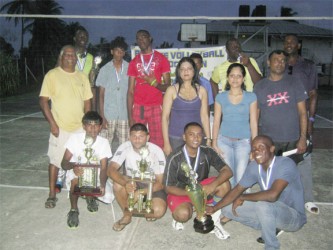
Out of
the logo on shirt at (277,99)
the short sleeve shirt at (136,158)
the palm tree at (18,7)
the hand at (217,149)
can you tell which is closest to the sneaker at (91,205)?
the short sleeve shirt at (136,158)

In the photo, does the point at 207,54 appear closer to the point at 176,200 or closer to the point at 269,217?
the point at 176,200

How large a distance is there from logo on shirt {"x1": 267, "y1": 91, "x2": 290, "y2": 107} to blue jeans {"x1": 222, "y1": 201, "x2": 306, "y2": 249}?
3.55 feet

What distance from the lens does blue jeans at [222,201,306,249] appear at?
299cm

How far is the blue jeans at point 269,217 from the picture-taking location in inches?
118

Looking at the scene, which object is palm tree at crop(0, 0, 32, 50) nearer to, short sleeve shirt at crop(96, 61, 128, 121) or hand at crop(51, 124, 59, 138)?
short sleeve shirt at crop(96, 61, 128, 121)

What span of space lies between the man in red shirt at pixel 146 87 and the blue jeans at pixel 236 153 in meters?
1.04

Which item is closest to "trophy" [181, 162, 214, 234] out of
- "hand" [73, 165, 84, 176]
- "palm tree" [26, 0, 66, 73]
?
"hand" [73, 165, 84, 176]

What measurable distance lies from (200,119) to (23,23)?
3504 cm

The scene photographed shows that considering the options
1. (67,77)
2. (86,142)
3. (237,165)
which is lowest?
(237,165)

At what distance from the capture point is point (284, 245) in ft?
10.7

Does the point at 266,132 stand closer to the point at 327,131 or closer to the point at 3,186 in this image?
the point at 3,186

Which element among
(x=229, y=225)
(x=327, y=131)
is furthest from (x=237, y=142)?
(x=327, y=131)

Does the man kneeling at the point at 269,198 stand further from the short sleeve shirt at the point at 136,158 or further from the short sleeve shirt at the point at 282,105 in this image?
the short sleeve shirt at the point at 136,158

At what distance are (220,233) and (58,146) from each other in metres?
2.09
